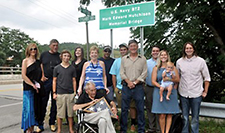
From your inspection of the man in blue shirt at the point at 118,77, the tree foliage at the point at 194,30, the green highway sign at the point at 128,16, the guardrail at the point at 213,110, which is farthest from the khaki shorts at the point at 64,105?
the green highway sign at the point at 128,16

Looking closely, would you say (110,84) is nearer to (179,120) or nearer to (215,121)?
(179,120)

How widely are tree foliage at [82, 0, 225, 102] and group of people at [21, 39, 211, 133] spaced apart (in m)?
1.48

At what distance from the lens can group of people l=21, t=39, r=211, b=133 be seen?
3398 millimetres

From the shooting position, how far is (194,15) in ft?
15.6

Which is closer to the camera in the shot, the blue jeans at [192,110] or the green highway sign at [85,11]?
the blue jeans at [192,110]

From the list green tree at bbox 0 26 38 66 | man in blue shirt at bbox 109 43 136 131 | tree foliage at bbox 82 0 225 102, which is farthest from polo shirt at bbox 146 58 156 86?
green tree at bbox 0 26 38 66

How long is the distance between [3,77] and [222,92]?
1934 cm

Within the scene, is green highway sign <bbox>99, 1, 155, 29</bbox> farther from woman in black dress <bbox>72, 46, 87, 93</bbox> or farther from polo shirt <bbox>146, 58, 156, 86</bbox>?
woman in black dress <bbox>72, 46, 87, 93</bbox>

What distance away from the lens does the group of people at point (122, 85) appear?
340 centimetres

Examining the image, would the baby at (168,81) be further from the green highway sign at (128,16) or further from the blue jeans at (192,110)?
the green highway sign at (128,16)

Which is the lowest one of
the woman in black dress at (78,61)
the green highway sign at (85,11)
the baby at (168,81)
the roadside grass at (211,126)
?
the roadside grass at (211,126)

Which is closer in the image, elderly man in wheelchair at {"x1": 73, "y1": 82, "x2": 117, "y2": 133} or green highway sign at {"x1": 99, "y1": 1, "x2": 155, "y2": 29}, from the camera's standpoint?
elderly man in wheelchair at {"x1": 73, "y1": 82, "x2": 117, "y2": 133}

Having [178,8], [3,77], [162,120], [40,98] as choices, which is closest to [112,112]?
[162,120]

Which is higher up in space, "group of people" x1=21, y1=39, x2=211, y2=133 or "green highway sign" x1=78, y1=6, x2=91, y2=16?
"green highway sign" x1=78, y1=6, x2=91, y2=16
